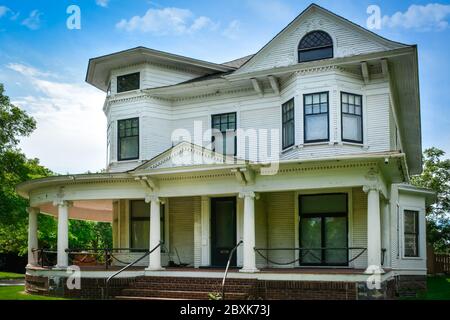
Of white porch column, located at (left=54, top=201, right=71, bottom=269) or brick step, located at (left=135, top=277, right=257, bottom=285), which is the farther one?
white porch column, located at (left=54, top=201, right=71, bottom=269)

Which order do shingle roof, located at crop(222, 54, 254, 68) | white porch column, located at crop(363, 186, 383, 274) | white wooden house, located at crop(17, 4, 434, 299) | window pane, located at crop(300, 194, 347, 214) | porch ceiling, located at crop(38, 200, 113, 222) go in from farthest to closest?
porch ceiling, located at crop(38, 200, 113, 222)
shingle roof, located at crop(222, 54, 254, 68)
window pane, located at crop(300, 194, 347, 214)
white wooden house, located at crop(17, 4, 434, 299)
white porch column, located at crop(363, 186, 383, 274)

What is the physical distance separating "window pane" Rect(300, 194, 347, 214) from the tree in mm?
22436

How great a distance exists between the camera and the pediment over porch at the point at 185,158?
1712 cm

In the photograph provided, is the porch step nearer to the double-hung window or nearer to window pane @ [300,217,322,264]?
window pane @ [300,217,322,264]

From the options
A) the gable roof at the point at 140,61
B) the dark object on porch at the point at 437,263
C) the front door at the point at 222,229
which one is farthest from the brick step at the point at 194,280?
the dark object on porch at the point at 437,263

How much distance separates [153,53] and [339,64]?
684 cm

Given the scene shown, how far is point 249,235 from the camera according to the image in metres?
16.8

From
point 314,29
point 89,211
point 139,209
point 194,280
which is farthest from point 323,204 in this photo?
point 89,211

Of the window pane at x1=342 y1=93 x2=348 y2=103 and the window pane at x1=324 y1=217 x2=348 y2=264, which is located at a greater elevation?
the window pane at x1=342 y1=93 x2=348 y2=103

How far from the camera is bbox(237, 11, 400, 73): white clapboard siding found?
18.3m

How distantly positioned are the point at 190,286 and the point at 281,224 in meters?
4.08

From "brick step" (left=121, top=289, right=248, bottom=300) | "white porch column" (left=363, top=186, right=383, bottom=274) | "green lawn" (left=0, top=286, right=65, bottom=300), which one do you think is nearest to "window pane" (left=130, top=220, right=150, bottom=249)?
"green lawn" (left=0, top=286, right=65, bottom=300)

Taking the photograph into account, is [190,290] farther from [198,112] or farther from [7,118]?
[7,118]

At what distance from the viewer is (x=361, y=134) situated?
18203 millimetres
